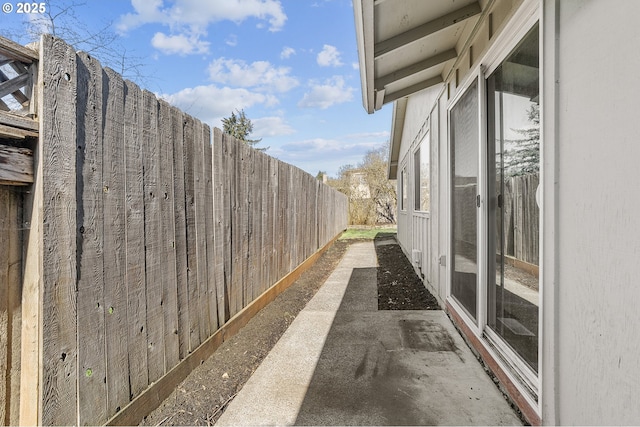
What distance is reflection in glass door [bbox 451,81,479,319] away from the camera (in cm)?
270

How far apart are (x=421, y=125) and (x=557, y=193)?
4292 millimetres

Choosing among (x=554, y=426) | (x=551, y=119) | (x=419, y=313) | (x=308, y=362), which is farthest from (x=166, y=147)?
(x=419, y=313)

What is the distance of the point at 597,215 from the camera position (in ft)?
3.91

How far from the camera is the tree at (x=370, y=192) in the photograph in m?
18.4

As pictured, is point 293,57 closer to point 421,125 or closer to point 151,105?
point 421,125

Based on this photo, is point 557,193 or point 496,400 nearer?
point 557,193

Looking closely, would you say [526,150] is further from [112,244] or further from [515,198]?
[112,244]

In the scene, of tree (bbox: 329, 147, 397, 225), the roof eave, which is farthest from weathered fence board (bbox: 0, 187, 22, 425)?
tree (bbox: 329, 147, 397, 225)

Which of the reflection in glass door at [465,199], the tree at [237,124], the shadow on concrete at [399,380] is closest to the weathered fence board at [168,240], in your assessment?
the shadow on concrete at [399,380]

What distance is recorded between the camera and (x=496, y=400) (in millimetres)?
1970

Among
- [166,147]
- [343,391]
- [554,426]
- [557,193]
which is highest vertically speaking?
[166,147]

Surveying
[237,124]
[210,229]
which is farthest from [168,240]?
[237,124]

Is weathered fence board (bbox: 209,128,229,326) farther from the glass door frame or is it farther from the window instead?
the window

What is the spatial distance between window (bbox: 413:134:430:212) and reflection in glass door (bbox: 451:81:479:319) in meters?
1.60
